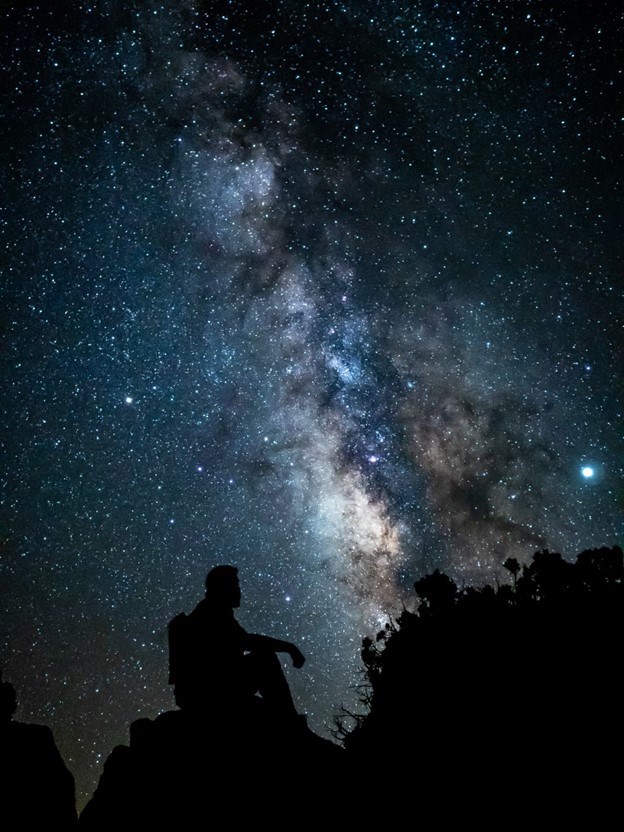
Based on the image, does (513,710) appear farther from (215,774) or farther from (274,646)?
(215,774)

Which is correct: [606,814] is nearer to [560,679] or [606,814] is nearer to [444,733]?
[444,733]

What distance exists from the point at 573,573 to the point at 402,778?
47.6 ft

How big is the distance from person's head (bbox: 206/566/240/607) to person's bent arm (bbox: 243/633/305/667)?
1.29ft

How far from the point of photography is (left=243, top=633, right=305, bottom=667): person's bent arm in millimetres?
4941

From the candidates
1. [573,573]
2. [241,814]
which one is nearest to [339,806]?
[241,814]

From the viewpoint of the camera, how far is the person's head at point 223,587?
501 centimetres

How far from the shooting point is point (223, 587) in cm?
505

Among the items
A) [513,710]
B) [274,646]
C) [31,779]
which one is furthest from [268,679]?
[513,710]

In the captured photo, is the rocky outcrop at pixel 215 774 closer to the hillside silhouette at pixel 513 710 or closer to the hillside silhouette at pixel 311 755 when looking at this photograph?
the hillside silhouette at pixel 311 755

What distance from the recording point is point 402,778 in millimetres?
5141

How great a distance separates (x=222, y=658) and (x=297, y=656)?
0.82 meters

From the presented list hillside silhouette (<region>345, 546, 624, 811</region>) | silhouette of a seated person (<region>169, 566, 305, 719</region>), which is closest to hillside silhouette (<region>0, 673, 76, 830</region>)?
silhouette of a seated person (<region>169, 566, 305, 719</region>)

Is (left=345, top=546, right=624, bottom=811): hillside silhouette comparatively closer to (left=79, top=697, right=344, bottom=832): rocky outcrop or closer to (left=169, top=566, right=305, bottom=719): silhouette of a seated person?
(left=79, top=697, right=344, bottom=832): rocky outcrop

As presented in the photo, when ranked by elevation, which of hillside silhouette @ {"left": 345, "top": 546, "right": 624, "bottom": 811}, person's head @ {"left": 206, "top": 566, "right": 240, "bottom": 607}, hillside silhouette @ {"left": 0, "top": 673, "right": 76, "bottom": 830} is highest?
person's head @ {"left": 206, "top": 566, "right": 240, "bottom": 607}
